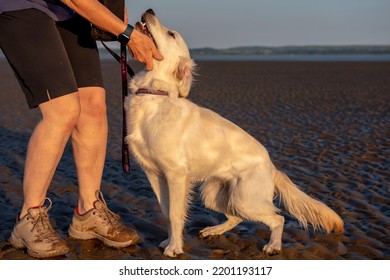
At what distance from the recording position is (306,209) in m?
3.88

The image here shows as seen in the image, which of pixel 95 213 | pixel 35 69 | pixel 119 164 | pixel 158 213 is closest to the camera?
pixel 35 69

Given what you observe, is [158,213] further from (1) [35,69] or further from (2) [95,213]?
(1) [35,69]

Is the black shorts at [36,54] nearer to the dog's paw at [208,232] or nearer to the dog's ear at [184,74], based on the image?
the dog's ear at [184,74]

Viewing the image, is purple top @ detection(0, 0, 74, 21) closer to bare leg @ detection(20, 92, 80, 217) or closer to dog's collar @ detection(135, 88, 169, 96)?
bare leg @ detection(20, 92, 80, 217)

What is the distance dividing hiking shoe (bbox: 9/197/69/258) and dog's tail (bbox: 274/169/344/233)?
65.6 inches

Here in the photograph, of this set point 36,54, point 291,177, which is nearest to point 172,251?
point 36,54

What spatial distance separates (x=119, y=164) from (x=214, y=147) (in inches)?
108

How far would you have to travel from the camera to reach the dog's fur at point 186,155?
3631 mm

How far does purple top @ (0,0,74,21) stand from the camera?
10.3 feet

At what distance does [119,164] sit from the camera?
6.32 meters

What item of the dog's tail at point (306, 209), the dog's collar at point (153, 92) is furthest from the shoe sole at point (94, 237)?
the dog's tail at point (306, 209)

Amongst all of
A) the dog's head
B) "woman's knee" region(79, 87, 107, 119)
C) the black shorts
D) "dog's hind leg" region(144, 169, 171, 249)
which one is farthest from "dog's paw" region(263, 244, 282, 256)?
the black shorts

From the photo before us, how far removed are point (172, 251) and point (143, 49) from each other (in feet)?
4.67
